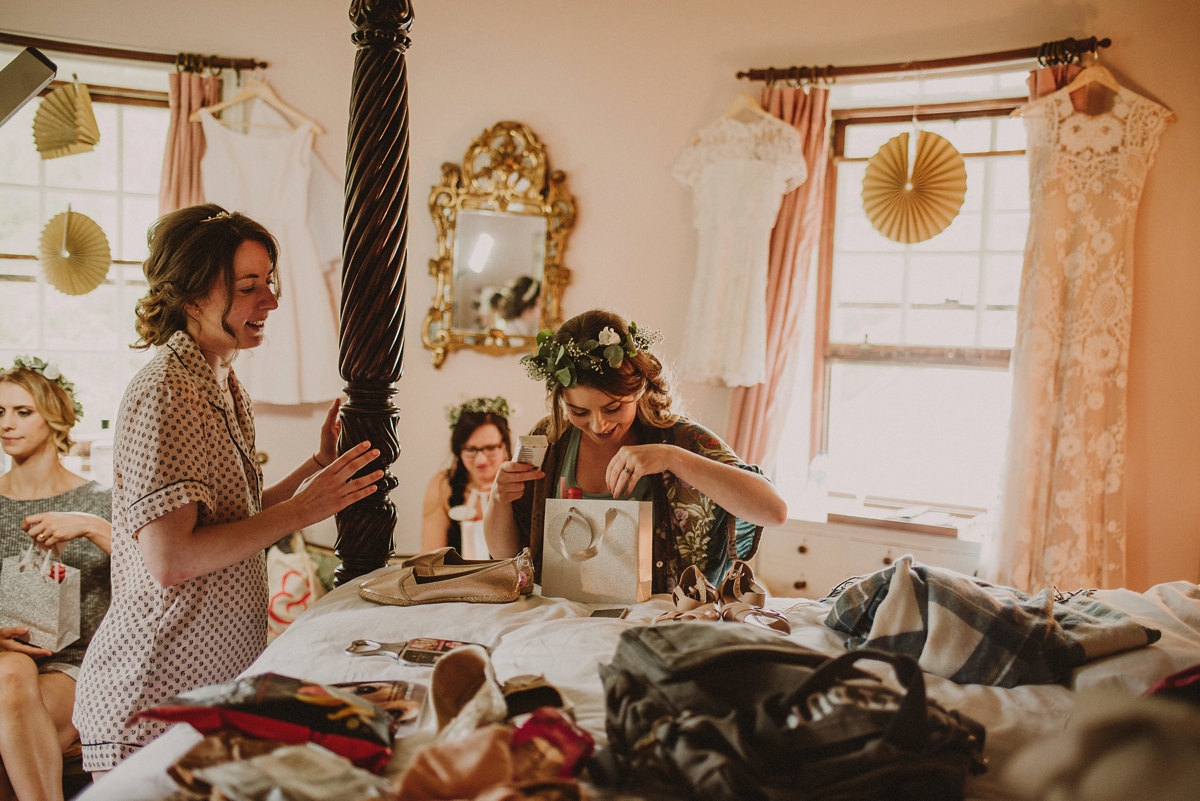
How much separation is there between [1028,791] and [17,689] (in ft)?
8.79

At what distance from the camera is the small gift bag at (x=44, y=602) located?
2525 millimetres

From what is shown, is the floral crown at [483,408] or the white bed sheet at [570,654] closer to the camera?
the white bed sheet at [570,654]

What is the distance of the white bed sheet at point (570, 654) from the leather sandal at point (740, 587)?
3.0 inches

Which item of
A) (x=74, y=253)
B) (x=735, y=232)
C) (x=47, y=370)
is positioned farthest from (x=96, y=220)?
(x=735, y=232)

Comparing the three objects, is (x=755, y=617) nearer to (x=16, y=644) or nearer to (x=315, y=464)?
(x=315, y=464)

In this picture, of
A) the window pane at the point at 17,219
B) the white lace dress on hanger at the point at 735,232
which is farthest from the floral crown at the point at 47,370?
the white lace dress on hanger at the point at 735,232

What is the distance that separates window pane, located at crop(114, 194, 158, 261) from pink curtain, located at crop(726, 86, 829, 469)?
3.05 m

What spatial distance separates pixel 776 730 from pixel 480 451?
2.79 m

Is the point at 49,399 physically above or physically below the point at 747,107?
below

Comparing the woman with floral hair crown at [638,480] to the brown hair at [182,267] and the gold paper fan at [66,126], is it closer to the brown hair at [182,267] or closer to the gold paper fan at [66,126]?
the brown hair at [182,267]

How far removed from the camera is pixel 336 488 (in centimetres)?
163

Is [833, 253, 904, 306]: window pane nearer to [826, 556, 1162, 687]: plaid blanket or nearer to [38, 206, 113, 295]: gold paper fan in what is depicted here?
[826, 556, 1162, 687]: plaid blanket

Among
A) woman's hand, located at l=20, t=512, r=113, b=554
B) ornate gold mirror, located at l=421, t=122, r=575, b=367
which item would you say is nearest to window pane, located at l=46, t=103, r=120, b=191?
ornate gold mirror, located at l=421, t=122, r=575, b=367

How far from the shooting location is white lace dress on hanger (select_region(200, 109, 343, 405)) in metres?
3.83
